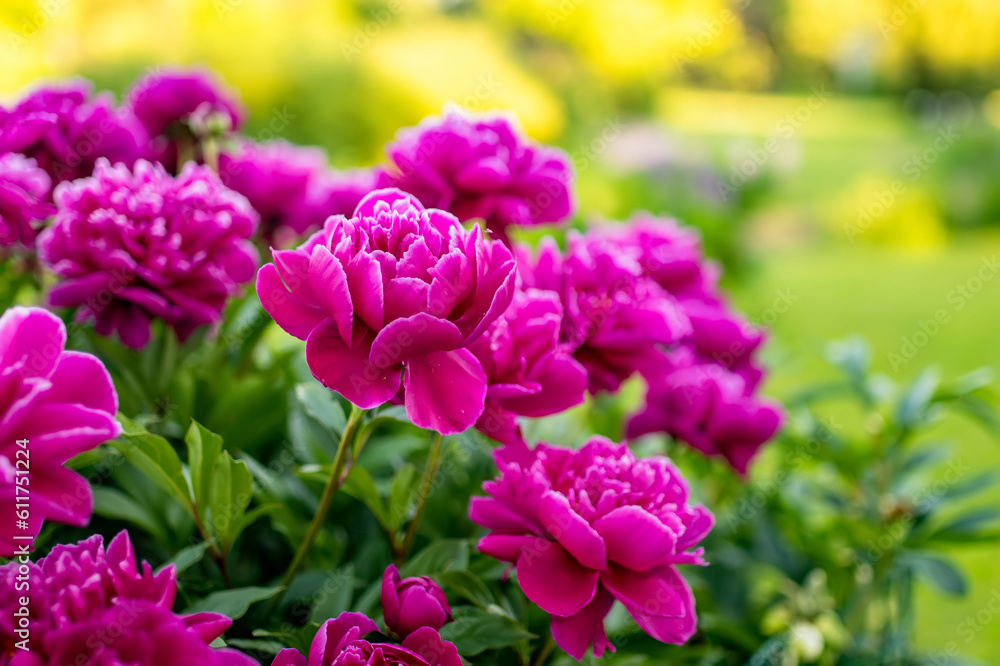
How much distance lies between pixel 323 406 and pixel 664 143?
5.75 metres

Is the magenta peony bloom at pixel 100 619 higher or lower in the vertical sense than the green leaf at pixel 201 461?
higher

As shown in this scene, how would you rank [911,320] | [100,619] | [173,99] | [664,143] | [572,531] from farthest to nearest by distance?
[664,143]
[911,320]
[173,99]
[572,531]
[100,619]

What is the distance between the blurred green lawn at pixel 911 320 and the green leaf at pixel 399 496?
0.64 metres

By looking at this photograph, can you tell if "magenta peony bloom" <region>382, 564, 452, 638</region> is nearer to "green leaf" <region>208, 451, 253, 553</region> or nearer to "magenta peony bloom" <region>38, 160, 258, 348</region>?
"green leaf" <region>208, 451, 253, 553</region>

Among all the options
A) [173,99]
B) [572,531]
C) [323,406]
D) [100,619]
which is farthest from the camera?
[173,99]

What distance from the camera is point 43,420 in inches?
15.6

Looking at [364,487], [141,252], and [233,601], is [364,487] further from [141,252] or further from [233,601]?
[141,252]

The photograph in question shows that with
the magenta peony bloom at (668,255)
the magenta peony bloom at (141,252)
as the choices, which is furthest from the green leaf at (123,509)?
the magenta peony bloom at (668,255)

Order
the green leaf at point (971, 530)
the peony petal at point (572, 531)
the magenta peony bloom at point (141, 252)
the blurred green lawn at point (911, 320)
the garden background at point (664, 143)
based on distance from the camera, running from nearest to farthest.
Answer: the peony petal at point (572, 531)
the magenta peony bloom at point (141, 252)
the green leaf at point (971, 530)
the blurred green lawn at point (911, 320)
the garden background at point (664, 143)

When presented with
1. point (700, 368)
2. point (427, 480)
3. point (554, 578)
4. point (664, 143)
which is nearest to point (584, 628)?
point (554, 578)

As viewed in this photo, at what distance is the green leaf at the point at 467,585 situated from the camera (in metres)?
0.54

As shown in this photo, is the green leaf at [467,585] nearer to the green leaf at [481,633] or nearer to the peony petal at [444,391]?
the green leaf at [481,633]

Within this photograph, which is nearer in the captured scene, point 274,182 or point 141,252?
point 141,252

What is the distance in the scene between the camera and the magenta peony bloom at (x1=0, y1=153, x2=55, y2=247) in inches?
22.4
